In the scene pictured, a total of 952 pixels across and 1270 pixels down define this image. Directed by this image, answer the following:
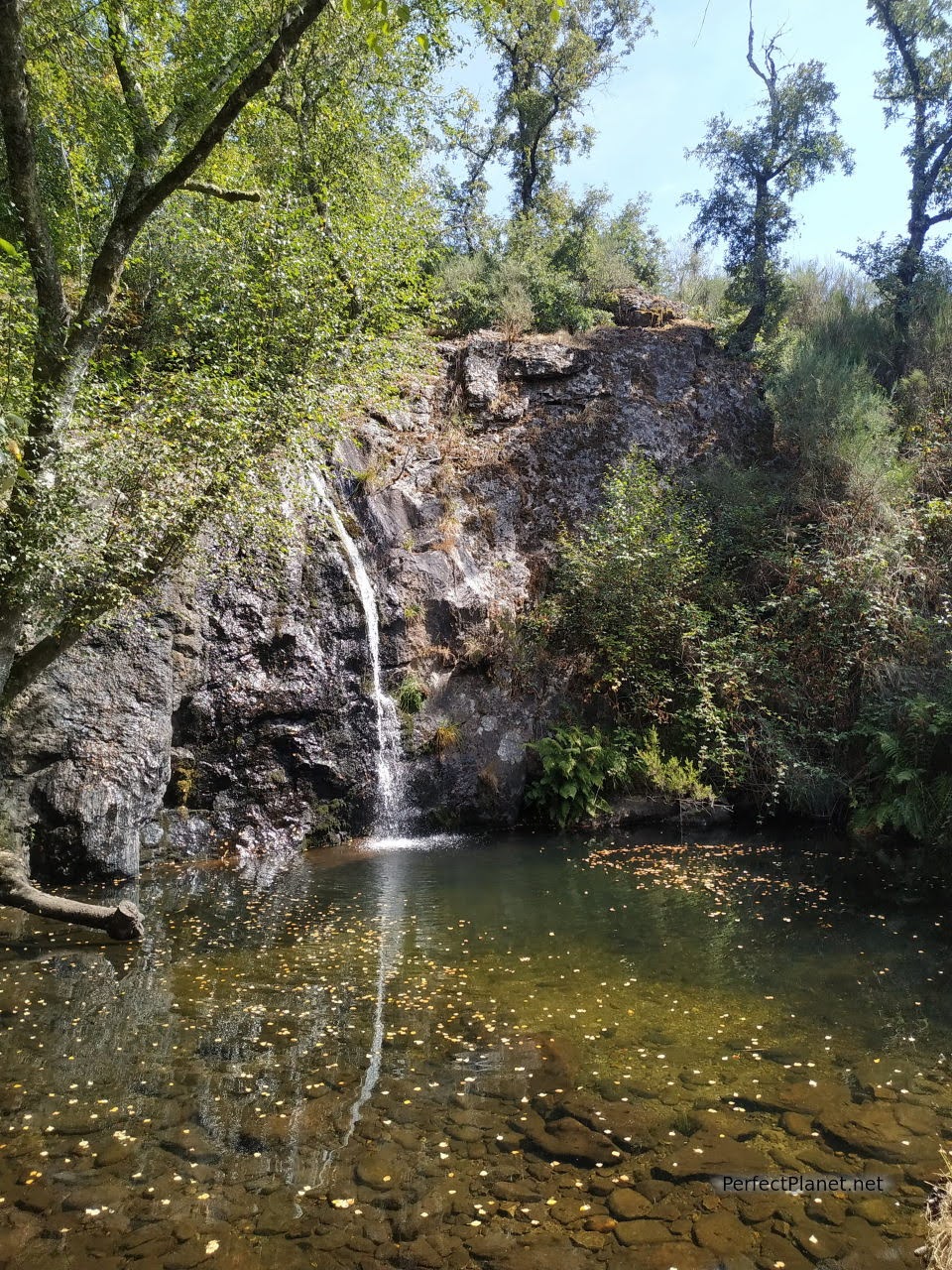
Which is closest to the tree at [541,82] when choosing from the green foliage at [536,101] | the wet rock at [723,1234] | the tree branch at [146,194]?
the green foliage at [536,101]

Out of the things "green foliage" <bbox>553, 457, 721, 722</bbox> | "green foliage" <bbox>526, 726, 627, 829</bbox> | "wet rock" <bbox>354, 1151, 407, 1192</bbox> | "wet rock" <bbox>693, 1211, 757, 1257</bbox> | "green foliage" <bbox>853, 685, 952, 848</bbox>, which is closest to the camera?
"wet rock" <bbox>693, 1211, 757, 1257</bbox>

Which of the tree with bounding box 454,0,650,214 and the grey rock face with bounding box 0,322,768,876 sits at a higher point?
the tree with bounding box 454,0,650,214

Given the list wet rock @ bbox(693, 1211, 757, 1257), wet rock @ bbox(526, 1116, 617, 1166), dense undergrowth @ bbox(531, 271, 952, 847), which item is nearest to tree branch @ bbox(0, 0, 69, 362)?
wet rock @ bbox(526, 1116, 617, 1166)

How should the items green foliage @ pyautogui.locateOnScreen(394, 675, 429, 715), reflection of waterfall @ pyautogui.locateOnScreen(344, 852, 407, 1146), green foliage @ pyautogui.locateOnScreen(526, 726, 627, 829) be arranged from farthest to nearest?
1. green foliage @ pyautogui.locateOnScreen(394, 675, 429, 715)
2. green foliage @ pyautogui.locateOnScreen(526, 726, 627, 829)
3. reflection of waterfall @ pyautogui.locateOnScreen(344, 852, 407, 1146)

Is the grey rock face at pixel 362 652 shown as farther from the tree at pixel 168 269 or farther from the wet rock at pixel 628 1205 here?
the wet rock at pixel 628 1205

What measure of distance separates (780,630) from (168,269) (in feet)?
40.1

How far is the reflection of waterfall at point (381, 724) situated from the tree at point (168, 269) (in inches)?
124

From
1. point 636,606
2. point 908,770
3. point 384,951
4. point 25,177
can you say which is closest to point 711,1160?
point 384,951

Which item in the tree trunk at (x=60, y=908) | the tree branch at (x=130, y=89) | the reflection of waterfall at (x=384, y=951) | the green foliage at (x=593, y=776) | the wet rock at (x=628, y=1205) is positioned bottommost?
the wet rock at (x=628, y=1205)

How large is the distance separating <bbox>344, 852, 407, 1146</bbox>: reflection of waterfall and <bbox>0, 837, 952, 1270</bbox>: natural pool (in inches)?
1.3

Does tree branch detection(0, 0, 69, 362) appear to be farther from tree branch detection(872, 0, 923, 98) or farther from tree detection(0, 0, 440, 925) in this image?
tree branch detection(872, 0, 923, 98)

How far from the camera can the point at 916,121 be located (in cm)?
2005

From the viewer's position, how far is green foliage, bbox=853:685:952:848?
35.5 ft

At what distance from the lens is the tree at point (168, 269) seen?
7.39m
